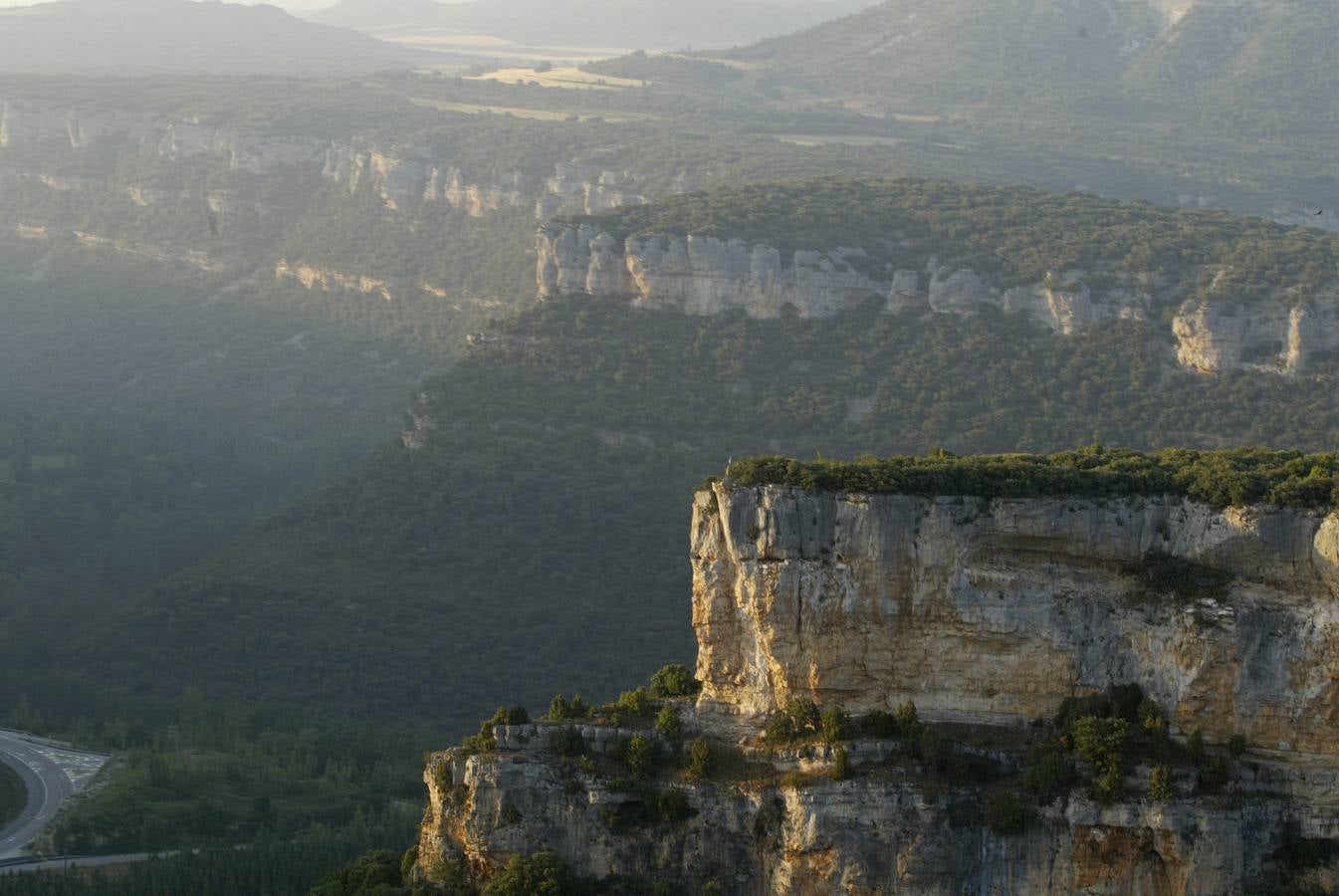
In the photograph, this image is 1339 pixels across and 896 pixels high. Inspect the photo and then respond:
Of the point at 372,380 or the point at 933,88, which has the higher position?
the point at 933,88

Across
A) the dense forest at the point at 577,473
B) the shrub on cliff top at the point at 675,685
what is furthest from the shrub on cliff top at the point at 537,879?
the dense forest at the point at 577,473

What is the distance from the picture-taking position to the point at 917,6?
623 feet

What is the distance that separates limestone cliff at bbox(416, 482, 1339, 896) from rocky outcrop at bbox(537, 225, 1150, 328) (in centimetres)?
5075

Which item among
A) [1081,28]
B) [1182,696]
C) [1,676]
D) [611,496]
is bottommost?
[1,676]

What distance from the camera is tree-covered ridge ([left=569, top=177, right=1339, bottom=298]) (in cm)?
8950

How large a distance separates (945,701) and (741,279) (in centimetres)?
5387

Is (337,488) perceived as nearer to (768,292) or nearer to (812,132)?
(768,292)

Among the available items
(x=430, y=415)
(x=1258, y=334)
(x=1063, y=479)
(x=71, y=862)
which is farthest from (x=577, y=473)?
(x=1063, y=479)

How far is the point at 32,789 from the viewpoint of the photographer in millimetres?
69625

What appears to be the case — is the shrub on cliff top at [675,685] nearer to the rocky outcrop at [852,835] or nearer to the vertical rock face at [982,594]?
the vertical rock face at [982,594]

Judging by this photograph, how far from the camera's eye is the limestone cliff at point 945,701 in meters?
41.1

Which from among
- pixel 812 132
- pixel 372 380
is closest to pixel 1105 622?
pixel 372 380

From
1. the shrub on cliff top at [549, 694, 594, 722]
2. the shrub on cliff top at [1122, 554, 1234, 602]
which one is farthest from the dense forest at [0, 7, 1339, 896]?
the shrub on cliff top at [549, 694, 594, 722]

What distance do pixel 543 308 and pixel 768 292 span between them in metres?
8.82
